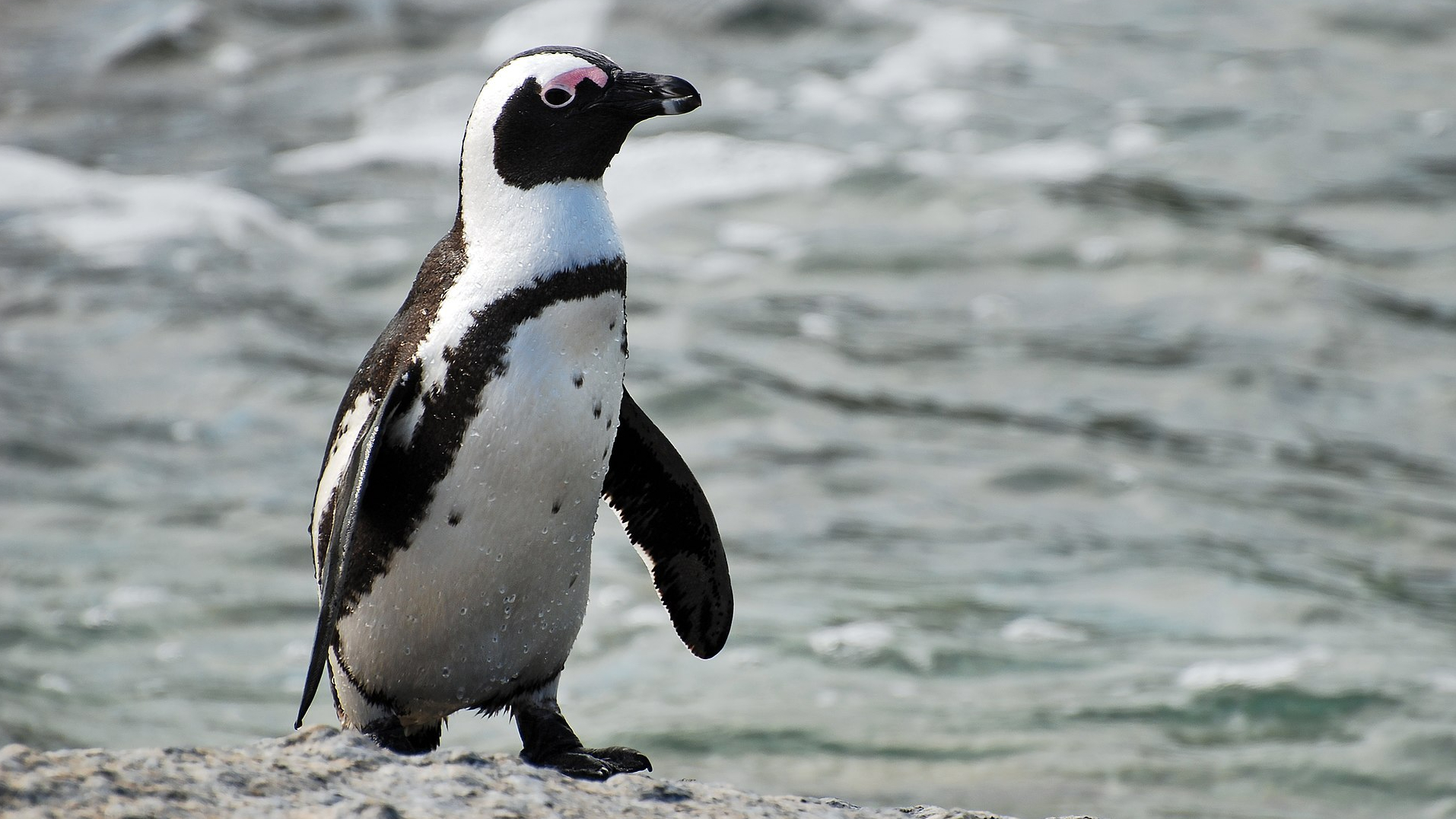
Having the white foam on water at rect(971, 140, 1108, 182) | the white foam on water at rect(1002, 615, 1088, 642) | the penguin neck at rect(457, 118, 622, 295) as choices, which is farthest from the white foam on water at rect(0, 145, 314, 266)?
the penguin neck at rect(457, 118, 622, 295)

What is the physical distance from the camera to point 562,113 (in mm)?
2912

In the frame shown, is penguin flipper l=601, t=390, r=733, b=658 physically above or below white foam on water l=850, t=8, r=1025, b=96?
below

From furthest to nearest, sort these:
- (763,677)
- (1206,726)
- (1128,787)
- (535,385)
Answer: (763,677) → (1206,726) → (1128,787) → (535,385)

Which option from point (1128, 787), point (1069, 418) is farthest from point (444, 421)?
point (1069, 418)

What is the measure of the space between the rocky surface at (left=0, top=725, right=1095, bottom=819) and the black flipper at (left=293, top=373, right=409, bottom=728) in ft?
0.71

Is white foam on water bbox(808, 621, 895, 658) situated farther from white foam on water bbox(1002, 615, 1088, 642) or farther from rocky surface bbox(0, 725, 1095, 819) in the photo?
rocky surface bbox(0, 725, 1095, 819)

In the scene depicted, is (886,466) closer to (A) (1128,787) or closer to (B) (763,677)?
(B) (763,677)

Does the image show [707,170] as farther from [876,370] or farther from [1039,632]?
[1039,632]

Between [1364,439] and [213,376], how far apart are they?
5911mm

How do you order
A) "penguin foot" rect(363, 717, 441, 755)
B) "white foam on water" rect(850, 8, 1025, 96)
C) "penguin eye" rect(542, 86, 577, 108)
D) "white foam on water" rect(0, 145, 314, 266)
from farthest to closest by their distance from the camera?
"white foam on water" rect(850, 8, 1025, 96), "white foam on water" rect(0, 145, 314, 266), "penguin foot" rect(363, 717, 441, 755), "penguin eye" rect(542, 86, 577, 108)

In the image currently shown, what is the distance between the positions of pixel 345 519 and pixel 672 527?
771 millimetres

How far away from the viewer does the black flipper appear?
2.88m

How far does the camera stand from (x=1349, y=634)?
6.85 metres

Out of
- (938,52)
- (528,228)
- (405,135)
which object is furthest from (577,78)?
(938,52)
